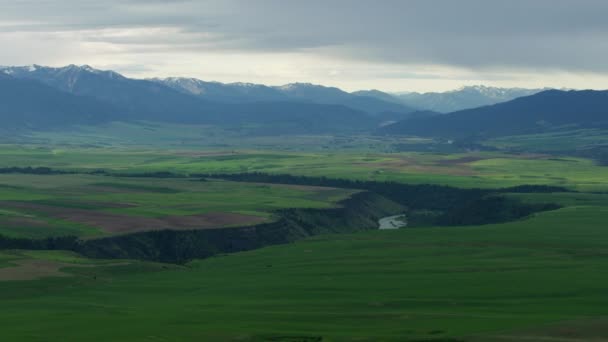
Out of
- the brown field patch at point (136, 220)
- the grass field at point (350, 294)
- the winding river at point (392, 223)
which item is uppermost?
the brown field patch at point (136, 220)

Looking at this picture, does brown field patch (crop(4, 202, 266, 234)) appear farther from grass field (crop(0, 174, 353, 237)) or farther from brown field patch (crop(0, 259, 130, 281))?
brown field patch (crop(0, 259, 130, 281))

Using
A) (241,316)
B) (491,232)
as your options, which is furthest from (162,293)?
(491,232)

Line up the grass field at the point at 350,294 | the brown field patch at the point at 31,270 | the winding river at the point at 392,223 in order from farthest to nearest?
the winding river at the point at 392,223 < the brown field patch at the point at 31,270 < the grass field at the point at 350,294

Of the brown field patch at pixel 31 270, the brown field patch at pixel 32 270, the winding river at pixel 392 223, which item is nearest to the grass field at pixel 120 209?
the winding river at pixel 392 223

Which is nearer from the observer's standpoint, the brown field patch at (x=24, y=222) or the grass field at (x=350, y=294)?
the grass field at (x=350, y=294)

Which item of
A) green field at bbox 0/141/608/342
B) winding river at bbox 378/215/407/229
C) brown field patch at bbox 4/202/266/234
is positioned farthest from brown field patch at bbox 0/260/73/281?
winding river at bbox 378/215/407/229

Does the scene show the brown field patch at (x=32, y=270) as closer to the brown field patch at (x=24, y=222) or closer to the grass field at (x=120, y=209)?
the grass field at (x=120, y=209)

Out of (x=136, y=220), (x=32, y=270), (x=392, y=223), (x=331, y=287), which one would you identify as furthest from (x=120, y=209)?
(x=331, y=287)
